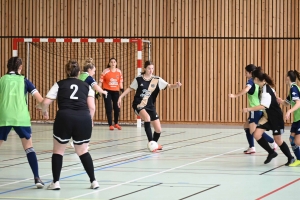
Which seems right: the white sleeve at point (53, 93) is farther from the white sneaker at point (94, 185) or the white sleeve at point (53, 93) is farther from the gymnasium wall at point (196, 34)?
the gymnasium wall at point (196, 34)

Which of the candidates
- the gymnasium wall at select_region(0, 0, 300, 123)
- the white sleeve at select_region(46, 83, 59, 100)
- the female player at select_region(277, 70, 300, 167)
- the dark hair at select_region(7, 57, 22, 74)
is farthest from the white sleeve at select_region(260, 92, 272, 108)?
the gymnasium wall at select_region(0, 0, 300, 123)

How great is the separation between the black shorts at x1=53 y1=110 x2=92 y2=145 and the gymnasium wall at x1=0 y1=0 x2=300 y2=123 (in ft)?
42.8

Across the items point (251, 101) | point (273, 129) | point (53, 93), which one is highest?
point (53, 93)

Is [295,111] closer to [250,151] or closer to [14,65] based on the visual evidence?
[250,151]

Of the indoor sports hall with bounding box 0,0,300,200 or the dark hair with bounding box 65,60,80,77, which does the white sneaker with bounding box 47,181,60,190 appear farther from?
the indoor sports hall with bounding box 0,0,300,200

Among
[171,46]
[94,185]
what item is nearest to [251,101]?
[94,185]

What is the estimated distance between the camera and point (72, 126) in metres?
7.69

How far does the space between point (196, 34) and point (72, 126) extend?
13.3m

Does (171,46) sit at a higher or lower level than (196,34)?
lower

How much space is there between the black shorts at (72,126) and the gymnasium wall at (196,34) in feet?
42.8

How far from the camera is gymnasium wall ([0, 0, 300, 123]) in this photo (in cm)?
2020

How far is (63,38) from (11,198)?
13.9m

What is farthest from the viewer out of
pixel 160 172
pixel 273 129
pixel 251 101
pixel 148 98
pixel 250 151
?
pixel 148 98

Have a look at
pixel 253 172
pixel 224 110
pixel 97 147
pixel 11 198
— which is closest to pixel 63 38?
pixel 224 110
